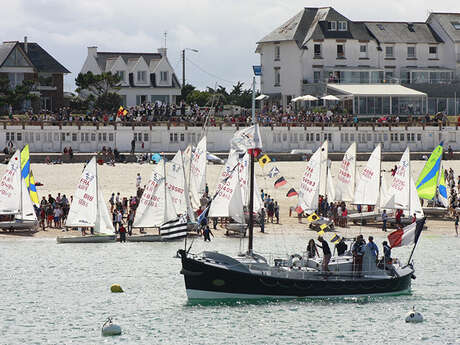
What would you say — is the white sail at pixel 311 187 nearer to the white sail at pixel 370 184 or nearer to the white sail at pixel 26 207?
the white sail at pixel 370 184

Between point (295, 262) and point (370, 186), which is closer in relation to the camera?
point (295, 262)

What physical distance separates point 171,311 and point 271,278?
4.14 meters

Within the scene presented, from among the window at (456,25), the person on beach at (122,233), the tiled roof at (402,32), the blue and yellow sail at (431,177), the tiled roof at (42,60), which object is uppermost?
the window at (456,25)

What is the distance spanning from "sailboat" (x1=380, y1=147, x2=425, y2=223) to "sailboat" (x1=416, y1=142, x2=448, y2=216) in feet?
9.92

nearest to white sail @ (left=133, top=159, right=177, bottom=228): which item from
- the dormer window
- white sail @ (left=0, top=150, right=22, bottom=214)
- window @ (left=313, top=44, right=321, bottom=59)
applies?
white sail @ (left=0, top=150, right=22, bottom=214)

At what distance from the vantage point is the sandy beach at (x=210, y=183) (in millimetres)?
62344

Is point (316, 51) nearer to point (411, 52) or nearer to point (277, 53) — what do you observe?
point (277, 53)

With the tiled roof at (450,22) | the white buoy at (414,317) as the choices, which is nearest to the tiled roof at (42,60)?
the tiled roof at (450,22)

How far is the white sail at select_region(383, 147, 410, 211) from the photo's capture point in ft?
206

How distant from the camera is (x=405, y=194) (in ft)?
206

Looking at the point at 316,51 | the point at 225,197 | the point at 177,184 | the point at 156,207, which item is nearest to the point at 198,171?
the point at 177,184

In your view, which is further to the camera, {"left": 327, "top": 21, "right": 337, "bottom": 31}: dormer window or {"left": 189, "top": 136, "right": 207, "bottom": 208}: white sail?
{"left": 327, "top": 21, "right": 337, "bottom": 31}: dormer window

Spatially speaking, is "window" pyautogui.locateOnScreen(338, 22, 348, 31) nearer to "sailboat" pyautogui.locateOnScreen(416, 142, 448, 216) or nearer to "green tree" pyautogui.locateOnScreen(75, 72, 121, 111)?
"green tree" pyautogui.locateOnScreen(75, 72, 121, 111)

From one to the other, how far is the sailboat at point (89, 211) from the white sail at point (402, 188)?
16484 millimetres
